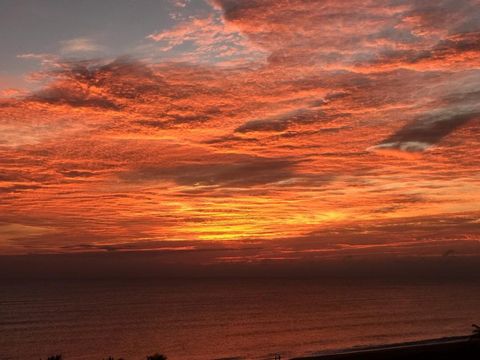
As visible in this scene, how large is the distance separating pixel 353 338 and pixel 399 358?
4768 cm

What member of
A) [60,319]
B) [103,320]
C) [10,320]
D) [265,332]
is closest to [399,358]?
[265,332]

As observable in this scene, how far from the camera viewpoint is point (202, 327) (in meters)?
136

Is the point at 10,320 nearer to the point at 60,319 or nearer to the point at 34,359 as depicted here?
the point at 60,319

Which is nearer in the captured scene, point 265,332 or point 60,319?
point 265,332

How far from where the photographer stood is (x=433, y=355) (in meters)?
64.4

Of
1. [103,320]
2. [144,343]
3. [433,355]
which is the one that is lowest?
[433,355]

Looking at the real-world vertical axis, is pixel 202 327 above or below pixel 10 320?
below

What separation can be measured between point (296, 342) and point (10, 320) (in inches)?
4189

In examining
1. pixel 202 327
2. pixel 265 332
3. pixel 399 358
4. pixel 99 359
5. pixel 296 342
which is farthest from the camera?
pixel 202 327

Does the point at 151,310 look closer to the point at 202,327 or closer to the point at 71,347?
the point at 202,327

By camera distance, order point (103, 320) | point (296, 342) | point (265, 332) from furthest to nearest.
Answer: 1. point (103, 320)
2. point (265, 332)
3. point (296, 342)

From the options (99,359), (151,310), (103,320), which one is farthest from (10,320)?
(99,359)

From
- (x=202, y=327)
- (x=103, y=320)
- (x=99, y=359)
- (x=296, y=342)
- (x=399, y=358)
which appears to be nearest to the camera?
(x=399, y=358)

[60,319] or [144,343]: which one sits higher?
[60,319]
